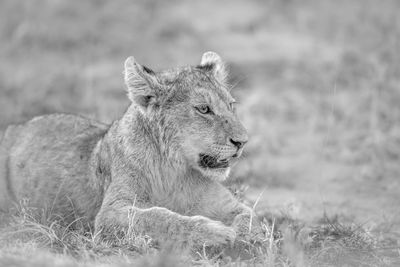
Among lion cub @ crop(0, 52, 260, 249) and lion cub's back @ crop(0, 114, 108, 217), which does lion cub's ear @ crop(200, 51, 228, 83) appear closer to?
lion cub @ crop(0, 52, 260, 249)

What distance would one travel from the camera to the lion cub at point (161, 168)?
21.0 ft

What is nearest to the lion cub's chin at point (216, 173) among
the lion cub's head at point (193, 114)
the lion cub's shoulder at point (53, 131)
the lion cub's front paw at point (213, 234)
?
the lion cub's head at point (193, 114)

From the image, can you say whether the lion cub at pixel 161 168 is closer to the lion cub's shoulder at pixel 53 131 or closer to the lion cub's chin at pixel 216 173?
the lion cub's chin at pixel 216 173

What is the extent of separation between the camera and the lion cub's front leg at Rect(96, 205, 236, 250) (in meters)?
6.06

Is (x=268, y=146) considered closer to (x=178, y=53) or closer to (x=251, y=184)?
(x=251, y=184)


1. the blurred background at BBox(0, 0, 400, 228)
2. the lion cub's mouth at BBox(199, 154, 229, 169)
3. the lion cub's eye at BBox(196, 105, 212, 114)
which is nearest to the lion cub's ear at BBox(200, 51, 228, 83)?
the lion cub's eye at BBox(196, 105, 212, 114)

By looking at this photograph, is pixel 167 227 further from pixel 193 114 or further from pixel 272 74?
pixel 272 74

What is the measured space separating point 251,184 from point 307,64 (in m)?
4.24

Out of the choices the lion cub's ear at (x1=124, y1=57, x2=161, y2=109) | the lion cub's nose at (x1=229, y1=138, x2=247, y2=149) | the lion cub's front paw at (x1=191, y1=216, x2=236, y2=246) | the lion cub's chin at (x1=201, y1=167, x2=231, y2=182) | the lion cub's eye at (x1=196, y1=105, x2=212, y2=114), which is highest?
the lion cub's ear at (x1=124, y1=57, x2=161, y2=109)

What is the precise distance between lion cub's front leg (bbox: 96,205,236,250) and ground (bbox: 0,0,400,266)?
252mm

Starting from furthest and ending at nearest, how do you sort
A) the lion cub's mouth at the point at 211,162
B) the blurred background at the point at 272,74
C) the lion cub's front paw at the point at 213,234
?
the blurred background at the point at 272,74 → the lion cub's mouth at the point at 211,162 → the lion cub's front paw at the point at 213,234

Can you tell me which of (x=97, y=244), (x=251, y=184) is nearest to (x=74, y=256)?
(x=97, y=244)

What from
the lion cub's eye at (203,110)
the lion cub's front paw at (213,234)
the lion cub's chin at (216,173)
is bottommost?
the lion cub's front paw at (213,234)

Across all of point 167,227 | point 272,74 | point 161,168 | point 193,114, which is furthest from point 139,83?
point 272,74
